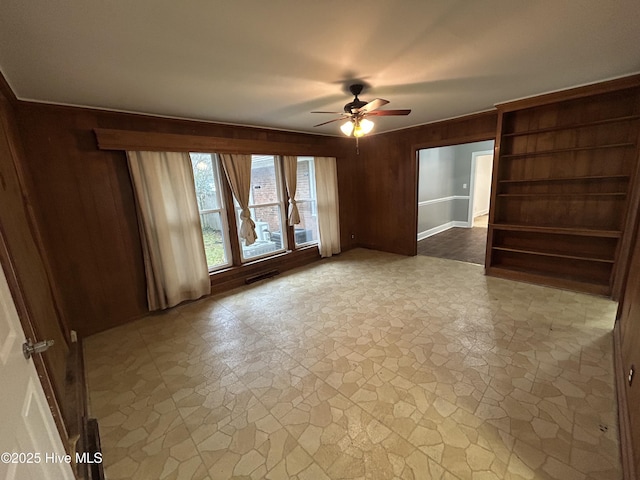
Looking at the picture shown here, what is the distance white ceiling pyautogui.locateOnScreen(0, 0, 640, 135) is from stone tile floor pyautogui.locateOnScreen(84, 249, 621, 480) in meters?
2.35

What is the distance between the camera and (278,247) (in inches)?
184

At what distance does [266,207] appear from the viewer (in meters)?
4.39

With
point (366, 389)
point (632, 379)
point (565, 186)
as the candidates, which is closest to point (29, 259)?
point (366, 389)

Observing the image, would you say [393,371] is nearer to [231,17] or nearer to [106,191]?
[231,17]

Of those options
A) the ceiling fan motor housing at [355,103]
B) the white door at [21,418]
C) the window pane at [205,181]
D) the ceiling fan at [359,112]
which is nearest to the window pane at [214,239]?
the window pane at [205,181]

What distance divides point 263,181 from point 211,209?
992 millimetres

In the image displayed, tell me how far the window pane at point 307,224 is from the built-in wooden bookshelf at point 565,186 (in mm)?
2877

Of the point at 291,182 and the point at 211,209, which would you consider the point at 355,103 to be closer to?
the point at 291,182

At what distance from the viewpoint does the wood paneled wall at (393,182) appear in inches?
170

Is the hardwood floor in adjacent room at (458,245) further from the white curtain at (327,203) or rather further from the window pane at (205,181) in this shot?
the window pane at (205,181)

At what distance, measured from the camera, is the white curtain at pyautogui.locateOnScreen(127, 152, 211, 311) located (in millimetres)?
3051

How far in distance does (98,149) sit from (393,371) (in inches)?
141

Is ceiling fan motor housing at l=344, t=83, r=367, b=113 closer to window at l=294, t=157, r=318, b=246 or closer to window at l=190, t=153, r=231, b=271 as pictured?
window at l=190, t=153, r=231, b=271

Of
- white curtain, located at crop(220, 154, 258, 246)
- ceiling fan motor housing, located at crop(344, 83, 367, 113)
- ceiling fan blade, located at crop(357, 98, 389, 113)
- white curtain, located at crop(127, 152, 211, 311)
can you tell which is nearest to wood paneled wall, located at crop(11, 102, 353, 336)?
white curtain, located at crop(127, 152, 211, 311)
